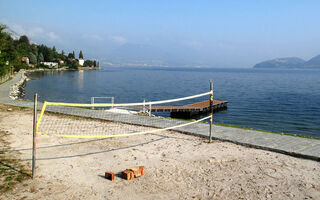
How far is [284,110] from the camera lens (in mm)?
32875

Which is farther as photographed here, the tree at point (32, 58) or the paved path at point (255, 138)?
the tree at point (32, 58)

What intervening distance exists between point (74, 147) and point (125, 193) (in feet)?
12.2

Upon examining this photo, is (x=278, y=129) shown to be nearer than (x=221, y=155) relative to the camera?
No

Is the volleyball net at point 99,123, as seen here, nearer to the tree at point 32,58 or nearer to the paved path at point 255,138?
the paved path at point 255,138

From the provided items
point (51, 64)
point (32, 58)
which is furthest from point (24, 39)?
point (51, 64)

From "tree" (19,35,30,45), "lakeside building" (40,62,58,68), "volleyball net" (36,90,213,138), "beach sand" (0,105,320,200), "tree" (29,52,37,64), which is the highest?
"tree" (19,35,30,45)

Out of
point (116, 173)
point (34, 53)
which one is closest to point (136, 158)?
point (116, 173)

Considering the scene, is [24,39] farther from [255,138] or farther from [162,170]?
[162,170]

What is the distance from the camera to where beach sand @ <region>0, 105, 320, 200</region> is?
538cm

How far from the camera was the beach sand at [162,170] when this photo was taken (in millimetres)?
5375

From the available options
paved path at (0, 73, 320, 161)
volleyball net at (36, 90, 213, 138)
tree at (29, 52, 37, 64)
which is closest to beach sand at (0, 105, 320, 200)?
paved path at (0, 73, 320, 161)

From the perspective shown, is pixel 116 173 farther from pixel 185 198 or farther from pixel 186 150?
pixel 186 150

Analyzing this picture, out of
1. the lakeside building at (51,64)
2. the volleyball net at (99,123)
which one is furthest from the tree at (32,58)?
the volleyball net at (99,123)

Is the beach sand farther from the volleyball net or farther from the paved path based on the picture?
the volleyball net
